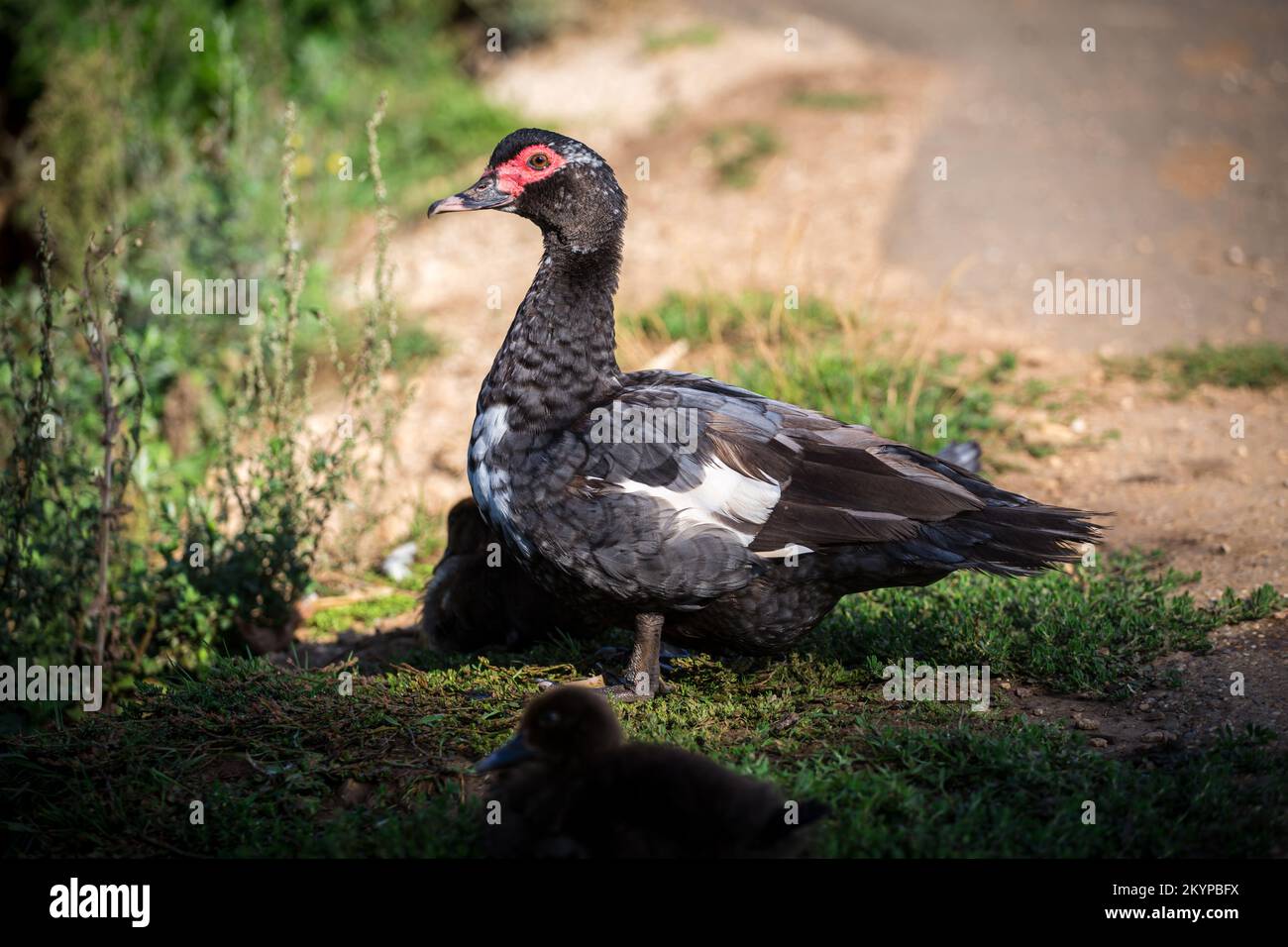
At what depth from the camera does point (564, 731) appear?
3201 mm

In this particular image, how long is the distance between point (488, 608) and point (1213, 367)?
4.55 m

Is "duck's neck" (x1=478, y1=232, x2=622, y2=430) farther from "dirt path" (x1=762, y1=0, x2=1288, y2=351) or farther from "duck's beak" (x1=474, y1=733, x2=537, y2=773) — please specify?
"dirt path" (x1=762, y1=0, x2=1288, y2=351)

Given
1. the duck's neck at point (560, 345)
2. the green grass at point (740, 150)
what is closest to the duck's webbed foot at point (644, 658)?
the duck's neck at point (560, 345)

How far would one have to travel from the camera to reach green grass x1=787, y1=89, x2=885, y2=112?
10.8 meters

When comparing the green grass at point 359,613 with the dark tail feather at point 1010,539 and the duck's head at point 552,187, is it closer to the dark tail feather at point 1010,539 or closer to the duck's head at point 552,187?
the duck's head at point 552,187

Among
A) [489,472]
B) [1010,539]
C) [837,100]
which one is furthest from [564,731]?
[837,100]

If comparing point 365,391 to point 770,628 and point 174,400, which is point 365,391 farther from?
point 770,628

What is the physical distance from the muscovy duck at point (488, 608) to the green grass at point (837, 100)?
22.8 feet

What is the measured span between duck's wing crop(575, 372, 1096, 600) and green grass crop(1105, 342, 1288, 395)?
3.39 meters

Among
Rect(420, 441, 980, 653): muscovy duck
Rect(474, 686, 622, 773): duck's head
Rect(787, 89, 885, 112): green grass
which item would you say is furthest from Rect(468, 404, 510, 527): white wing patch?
Rect(787, 89, 885, 112): green grass
